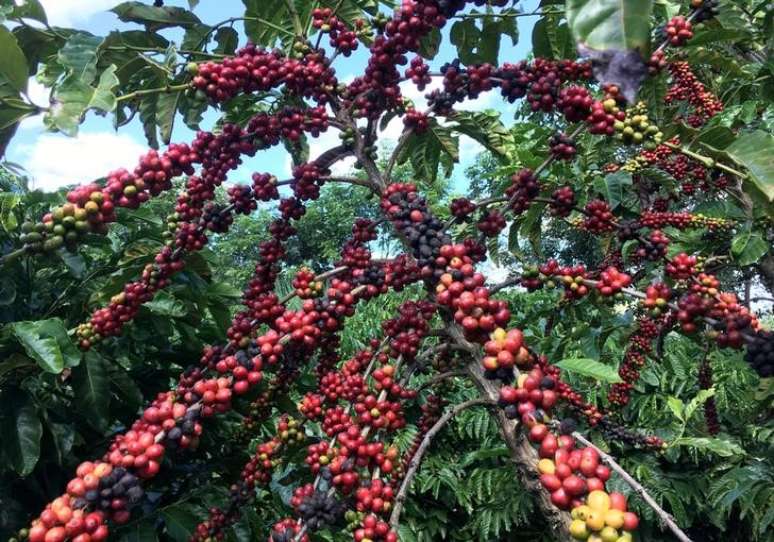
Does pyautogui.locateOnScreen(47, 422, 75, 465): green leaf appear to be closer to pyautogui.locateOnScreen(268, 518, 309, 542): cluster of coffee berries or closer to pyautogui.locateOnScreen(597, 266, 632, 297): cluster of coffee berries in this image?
pyautogui.locateOnScreen(268, 518, 309, 542): cluster of coffee berries

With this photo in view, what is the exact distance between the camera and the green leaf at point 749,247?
291 cm

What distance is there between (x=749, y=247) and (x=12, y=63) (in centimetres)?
322

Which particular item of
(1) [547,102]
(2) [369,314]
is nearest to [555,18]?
(1) [547,102]

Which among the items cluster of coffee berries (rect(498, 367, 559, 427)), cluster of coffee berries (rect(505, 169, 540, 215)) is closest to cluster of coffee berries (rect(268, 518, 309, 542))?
cluster of coffee berries (rect(498, 367, 559, 427))

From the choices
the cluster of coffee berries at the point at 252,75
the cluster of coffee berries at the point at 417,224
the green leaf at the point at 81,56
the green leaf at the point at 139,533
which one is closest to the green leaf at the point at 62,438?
the green leaf at the point at 139,533

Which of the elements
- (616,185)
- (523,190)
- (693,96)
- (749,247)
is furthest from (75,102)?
(693,96)

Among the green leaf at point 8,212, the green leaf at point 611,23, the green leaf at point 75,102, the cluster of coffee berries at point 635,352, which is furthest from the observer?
the cluster of coffee berries at point 635,352

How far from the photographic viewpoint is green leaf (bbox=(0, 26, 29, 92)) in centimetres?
120

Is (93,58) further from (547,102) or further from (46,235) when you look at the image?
(547,102)

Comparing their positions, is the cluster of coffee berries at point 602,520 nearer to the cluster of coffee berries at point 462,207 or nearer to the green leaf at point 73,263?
the cluster of coffee berries at point 462,207

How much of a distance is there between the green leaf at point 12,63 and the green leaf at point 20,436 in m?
1.28

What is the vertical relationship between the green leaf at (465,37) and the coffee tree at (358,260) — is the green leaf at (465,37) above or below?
above

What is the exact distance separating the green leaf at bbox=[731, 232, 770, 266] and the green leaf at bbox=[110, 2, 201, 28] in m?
2.77

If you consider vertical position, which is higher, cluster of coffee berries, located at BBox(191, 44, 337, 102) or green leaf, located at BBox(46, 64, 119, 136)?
cluster of coffee berries, located at BBox(191, 44, 337, 102)
